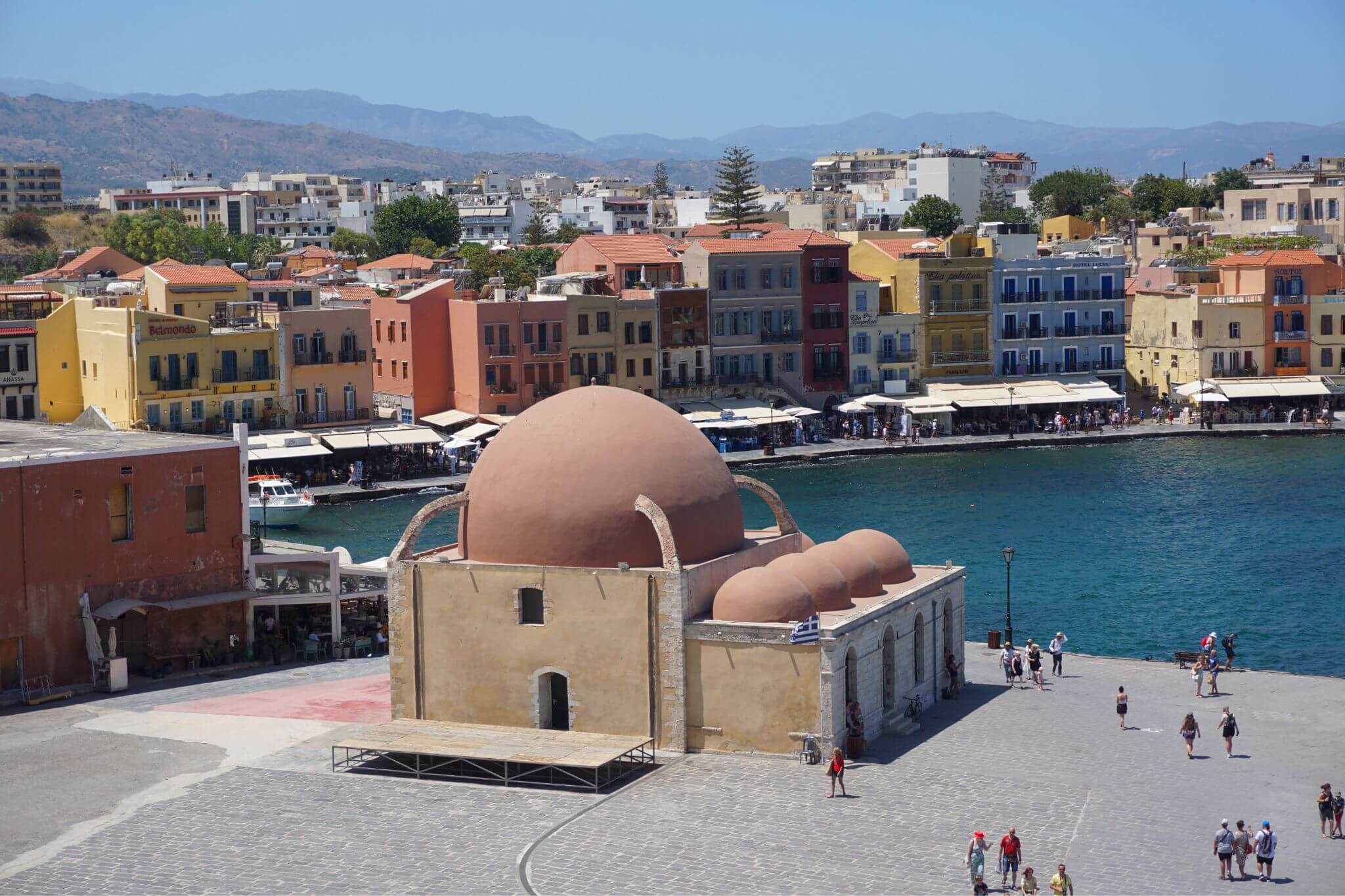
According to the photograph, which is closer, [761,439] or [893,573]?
[893,573]

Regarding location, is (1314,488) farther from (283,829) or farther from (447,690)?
(283,829)

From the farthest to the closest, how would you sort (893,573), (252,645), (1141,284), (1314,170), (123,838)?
(1314,170)
(1141,284)
(252,645)
(893,573)
(123,838)

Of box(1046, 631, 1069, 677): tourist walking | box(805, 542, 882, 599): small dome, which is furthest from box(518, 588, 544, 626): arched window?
box(1046, 631, 1069, 677): tourist walking

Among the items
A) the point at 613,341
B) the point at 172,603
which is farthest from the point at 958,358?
the point at 172,603

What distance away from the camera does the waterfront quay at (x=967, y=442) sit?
77.9 metres

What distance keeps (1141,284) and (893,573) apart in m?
64.1

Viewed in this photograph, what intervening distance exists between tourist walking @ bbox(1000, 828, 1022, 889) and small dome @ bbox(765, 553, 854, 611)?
26.1ft

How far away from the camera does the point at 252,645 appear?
41.6 m

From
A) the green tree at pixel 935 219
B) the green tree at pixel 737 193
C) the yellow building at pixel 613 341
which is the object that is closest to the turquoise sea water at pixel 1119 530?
the yellow building at pixel 613 341

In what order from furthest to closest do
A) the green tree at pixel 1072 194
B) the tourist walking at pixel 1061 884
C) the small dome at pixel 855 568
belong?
the green tree at pixel 1072 194, the small dome at pixel 855 568, the tourist walking at pixel 1061 884

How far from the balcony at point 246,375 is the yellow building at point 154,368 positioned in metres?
0.02

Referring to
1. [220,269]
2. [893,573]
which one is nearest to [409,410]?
[220,269]

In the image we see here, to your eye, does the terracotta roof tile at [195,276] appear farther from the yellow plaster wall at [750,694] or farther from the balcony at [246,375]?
the yellow plaster wall at [750,694]

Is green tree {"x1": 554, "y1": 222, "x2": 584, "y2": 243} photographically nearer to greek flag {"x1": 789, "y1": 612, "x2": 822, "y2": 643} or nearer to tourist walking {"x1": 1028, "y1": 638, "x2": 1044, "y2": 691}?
tourist walking {"x1": 1028, "y1": 638, "x2": 1044, "y2": 691}
